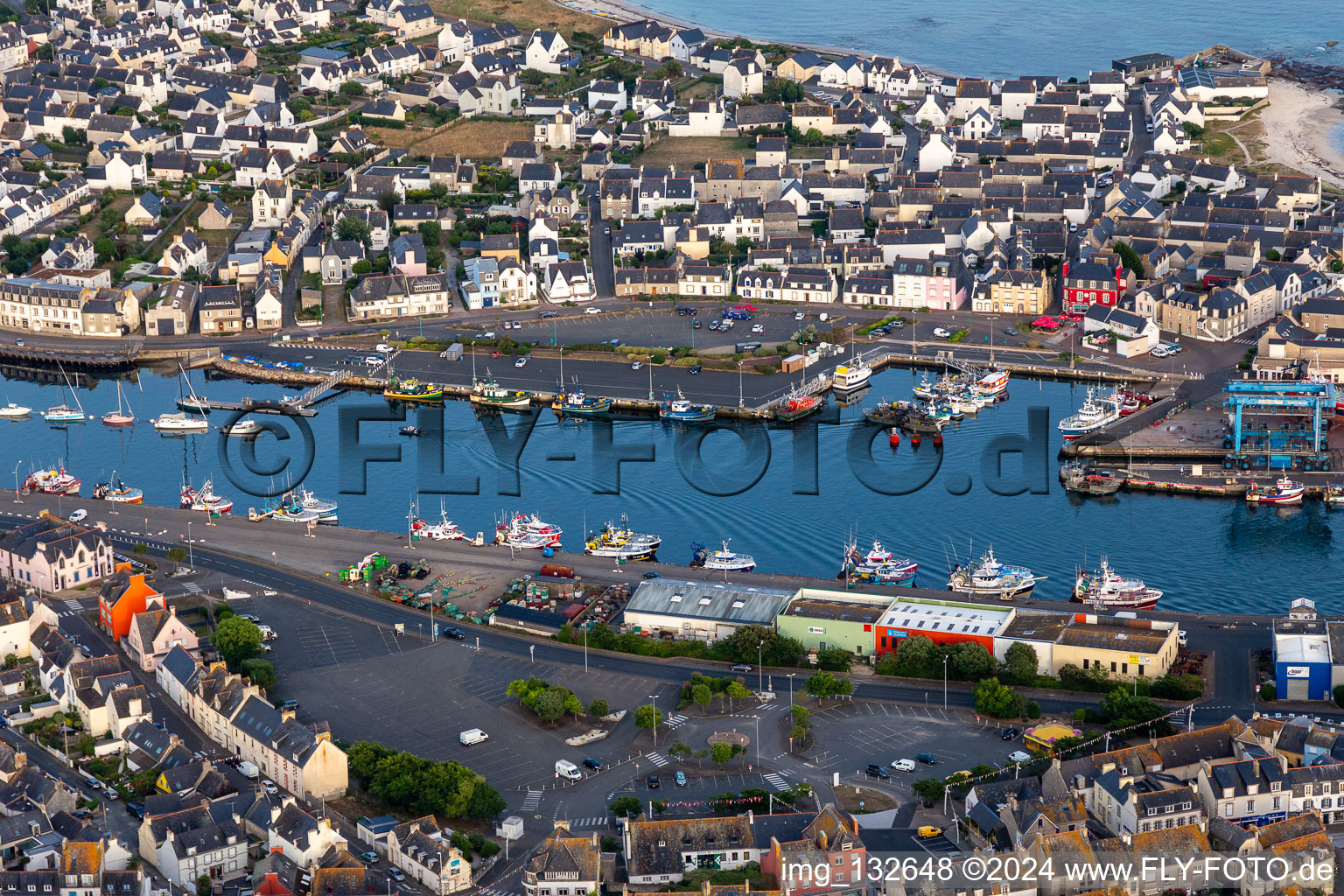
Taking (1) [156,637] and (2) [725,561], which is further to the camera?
(2) [725,561]

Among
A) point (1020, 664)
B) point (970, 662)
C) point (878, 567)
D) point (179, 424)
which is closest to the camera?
point (1020, 664)

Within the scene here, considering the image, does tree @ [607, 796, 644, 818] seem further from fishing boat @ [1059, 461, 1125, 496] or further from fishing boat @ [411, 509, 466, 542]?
fishing boat @ [1059, 461, 1125, 496]

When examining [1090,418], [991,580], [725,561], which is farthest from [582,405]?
[991,580]

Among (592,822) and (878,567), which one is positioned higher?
(878,567)

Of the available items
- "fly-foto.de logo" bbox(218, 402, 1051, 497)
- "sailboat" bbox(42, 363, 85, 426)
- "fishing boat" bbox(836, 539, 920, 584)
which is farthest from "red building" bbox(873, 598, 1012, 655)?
"sailboat" bbox(42, 363, 85, 426)

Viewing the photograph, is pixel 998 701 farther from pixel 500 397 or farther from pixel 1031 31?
pixel 1031 31

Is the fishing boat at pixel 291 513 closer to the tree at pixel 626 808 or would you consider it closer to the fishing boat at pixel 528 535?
the fishing boat at pixel 528 535

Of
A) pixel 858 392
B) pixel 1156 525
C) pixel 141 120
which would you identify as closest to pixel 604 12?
pixel 141 120
